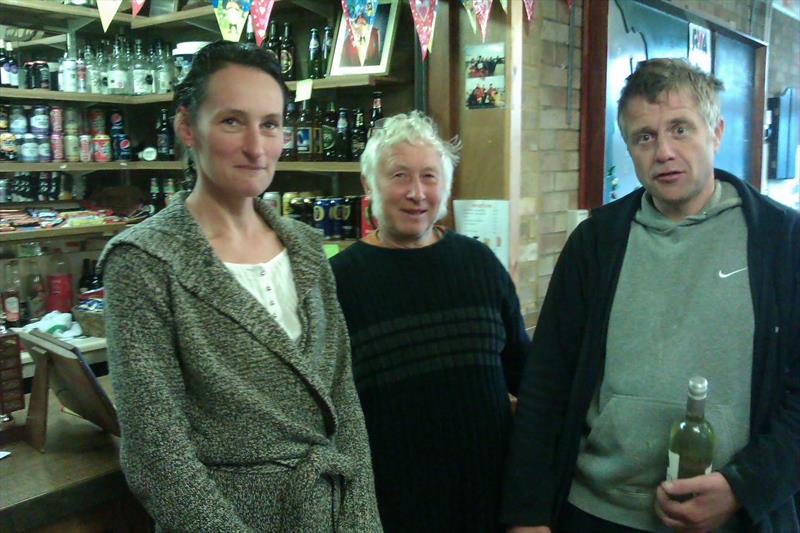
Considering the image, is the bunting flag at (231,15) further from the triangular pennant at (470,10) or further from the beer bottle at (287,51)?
the beer bottle at (287,51)

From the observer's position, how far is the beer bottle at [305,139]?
2.91 metres

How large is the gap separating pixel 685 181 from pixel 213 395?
97 cm

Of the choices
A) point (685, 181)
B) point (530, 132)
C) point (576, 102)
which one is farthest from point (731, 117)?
point (685, 181)

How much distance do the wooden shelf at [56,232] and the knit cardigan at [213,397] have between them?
8.03 ft

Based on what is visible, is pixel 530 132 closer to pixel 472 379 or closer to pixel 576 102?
pixel 576 102

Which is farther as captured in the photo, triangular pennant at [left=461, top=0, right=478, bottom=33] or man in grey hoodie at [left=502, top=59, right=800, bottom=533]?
triangular pennant at [left=461, top=0, right=478, bottom=33]

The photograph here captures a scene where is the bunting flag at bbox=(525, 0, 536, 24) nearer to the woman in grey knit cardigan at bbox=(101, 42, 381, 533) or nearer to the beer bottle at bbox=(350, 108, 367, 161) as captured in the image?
the beer bottle at bbox=(350, 108, 367, 161)

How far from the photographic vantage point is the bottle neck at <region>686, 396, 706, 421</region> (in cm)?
119

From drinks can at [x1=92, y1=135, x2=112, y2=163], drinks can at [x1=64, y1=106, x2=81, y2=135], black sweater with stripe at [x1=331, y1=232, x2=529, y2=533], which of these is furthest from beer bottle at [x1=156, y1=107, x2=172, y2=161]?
black sweater with stripe at [x1=331, y1=232, x2=529, y2=533]

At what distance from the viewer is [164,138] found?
12.6 feet

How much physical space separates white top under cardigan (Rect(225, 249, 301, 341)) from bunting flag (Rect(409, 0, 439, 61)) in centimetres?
131

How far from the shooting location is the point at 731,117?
405 centimetres

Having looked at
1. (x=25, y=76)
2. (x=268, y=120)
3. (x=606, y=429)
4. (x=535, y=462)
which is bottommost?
(x=535, y=462)

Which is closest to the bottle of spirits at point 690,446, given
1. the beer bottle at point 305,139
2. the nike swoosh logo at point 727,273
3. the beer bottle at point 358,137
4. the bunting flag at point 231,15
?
the nike swoosh logo at point 727,273
